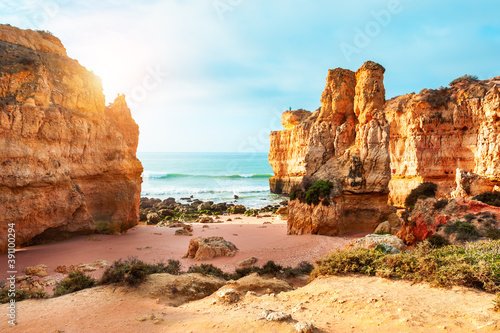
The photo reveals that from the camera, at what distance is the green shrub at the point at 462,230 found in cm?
864

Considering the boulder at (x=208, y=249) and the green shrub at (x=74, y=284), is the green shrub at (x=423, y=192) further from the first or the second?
the green shrub at (x=74, y=284)

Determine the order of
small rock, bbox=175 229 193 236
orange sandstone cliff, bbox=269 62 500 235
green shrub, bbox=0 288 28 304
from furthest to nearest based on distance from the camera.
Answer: small rock, bbox=175 229 193 236 → orange sandstone cliff, bbox=269 62 500 235 → green shrub, bbox=0 288 28 304

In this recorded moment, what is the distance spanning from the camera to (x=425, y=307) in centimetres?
461

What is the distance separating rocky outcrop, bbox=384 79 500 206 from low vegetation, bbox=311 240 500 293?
19.0 m

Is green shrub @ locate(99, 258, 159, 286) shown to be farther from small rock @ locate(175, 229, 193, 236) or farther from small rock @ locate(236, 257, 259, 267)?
small rock @ locate(175, 229, 193, 236)

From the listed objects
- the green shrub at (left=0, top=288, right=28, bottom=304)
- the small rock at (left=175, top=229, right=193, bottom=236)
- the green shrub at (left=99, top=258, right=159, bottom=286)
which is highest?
the green shrub at (left=99, top=258, right=159, bottom=286)

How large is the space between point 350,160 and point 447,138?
1512cm

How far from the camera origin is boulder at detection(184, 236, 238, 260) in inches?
427

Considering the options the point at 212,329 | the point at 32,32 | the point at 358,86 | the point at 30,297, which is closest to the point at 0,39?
the point at 32,32

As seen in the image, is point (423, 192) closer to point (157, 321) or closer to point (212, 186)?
point (157, 321)

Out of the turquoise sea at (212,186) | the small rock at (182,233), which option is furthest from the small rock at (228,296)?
the turquoise sea at (212,186)

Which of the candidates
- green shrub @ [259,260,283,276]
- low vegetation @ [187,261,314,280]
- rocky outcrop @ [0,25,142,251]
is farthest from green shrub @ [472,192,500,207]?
rocky outcrop @ [0,25,142,251]

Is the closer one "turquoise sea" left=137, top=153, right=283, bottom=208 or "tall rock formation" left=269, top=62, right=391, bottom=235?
"tall rock formation" left=269, top=62, right=391, bottom=235

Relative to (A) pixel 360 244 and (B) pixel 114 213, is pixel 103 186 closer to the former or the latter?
(B) pixel 114 213
